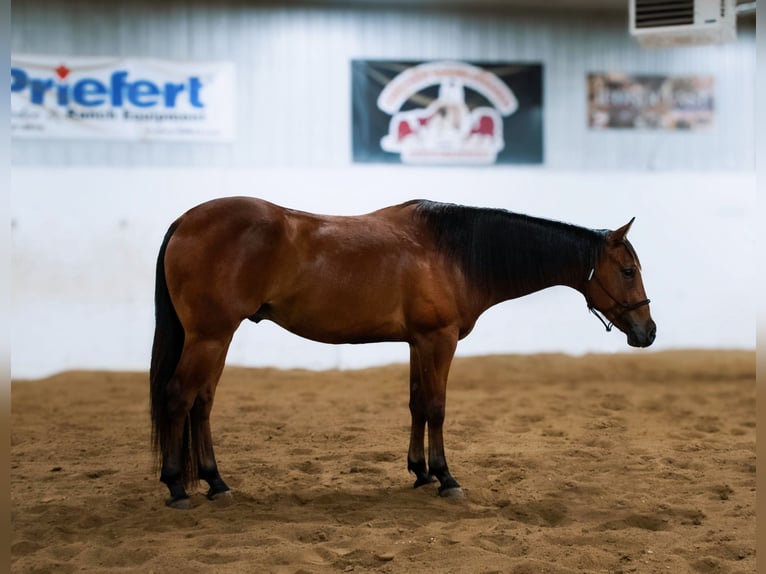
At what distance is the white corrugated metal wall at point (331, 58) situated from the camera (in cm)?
710

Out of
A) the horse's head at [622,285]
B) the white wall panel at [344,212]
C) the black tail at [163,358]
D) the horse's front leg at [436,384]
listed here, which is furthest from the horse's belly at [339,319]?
the white wall panel at [344,212]

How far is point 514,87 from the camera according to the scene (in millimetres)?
7707

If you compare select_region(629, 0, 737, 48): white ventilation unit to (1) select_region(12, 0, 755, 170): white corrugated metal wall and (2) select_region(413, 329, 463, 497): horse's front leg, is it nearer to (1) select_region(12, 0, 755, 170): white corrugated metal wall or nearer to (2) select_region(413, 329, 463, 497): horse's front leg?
(1) select_region(12, 0, 755, 170): white corrugated metal wall

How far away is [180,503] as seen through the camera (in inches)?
119

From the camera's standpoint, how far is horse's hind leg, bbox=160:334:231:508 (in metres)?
2.99

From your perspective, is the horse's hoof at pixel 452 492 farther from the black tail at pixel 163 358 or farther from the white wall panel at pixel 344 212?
the white wall panel at pixel 344 212

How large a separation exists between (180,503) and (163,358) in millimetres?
632

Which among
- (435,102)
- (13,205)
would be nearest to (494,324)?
(435,102)

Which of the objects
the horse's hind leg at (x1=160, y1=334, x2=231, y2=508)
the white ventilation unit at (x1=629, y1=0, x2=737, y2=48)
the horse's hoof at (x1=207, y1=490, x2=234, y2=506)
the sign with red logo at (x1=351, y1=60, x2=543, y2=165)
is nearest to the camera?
the horse's hind leg at (x1=160, y1=334, x2=231, y2=508)

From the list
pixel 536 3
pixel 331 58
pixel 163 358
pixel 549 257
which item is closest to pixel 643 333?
pixel 549 257

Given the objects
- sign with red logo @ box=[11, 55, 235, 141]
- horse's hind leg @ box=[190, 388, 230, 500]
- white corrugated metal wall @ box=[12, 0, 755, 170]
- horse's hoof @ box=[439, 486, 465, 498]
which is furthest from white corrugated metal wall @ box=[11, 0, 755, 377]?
horse's hoof @ box=[439, 486, 465, 498]

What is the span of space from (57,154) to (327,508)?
5.48m

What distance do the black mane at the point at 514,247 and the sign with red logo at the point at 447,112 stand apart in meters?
4.23

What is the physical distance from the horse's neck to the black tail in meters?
1.50
